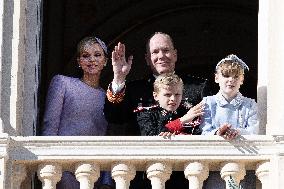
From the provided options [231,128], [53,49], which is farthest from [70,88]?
[53,49]

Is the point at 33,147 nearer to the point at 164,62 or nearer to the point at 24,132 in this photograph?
the point at 24,132

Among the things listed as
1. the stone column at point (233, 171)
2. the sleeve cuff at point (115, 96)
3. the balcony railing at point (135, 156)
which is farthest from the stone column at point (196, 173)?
the sleeve cuff at point (115, 96)

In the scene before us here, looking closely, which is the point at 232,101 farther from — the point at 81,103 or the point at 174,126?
the point at 81,103

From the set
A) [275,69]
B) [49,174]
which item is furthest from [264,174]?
[49,174]

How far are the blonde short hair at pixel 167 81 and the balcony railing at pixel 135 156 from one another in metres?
0.45

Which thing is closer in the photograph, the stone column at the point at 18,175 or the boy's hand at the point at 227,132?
the boy's hand at the point at 227,132

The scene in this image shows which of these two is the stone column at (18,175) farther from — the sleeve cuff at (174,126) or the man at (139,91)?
the sleeve cuff at (174,126)

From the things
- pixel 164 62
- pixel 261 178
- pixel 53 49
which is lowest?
pixel 261 178

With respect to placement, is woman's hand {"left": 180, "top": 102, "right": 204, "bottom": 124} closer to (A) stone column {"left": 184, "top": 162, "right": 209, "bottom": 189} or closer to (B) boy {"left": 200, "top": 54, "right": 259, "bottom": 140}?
(B) boy {"left": 200, "top": 54, "right": 259, "bottom": 140}

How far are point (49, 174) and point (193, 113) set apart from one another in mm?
1076

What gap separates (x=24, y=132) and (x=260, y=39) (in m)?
1.81

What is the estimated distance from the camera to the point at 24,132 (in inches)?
438

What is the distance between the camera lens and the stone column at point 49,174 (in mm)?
10805

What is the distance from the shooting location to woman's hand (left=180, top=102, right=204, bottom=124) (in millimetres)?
10859
